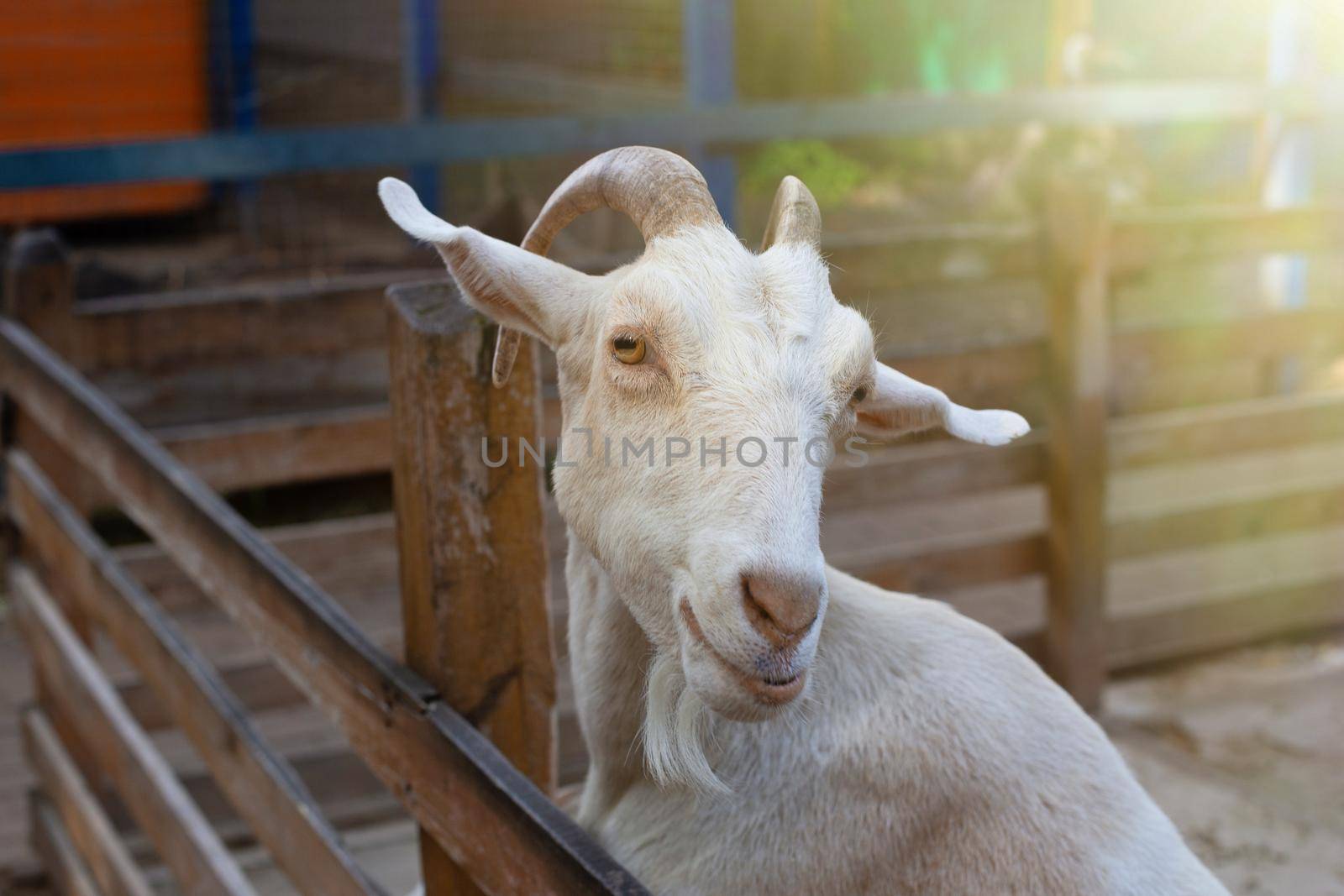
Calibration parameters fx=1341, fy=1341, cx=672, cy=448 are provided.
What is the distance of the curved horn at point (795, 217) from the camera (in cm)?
141

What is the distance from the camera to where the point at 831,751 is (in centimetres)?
157

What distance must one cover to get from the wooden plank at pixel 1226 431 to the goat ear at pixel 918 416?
9.38ft

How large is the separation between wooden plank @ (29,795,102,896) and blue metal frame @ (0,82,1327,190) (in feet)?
5.91

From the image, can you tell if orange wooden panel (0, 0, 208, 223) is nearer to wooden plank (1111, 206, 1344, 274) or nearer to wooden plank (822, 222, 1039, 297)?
wooden plank (822, 222, 1039, 297)

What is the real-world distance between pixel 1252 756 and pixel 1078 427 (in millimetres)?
1040

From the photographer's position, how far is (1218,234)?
4262 millimetres

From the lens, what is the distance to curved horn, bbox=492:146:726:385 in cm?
138

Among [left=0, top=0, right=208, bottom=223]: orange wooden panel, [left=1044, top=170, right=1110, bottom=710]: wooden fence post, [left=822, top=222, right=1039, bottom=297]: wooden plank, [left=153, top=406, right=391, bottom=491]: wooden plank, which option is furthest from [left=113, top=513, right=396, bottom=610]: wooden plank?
[left=0, top=0, right=208, bottom=223]: orange wooden panel

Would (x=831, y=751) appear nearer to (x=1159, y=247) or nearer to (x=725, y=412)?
(x=725, y=412)

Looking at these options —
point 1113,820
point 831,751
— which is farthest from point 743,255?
point 1113,820

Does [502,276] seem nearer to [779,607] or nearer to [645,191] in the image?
[645,191]

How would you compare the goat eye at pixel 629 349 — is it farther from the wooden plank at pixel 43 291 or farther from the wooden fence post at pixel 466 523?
the wooden plank at pixel 43 291

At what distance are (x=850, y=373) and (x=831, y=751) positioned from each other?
49 cm

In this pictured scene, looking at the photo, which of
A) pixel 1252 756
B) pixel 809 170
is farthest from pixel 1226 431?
pixel 809 170
